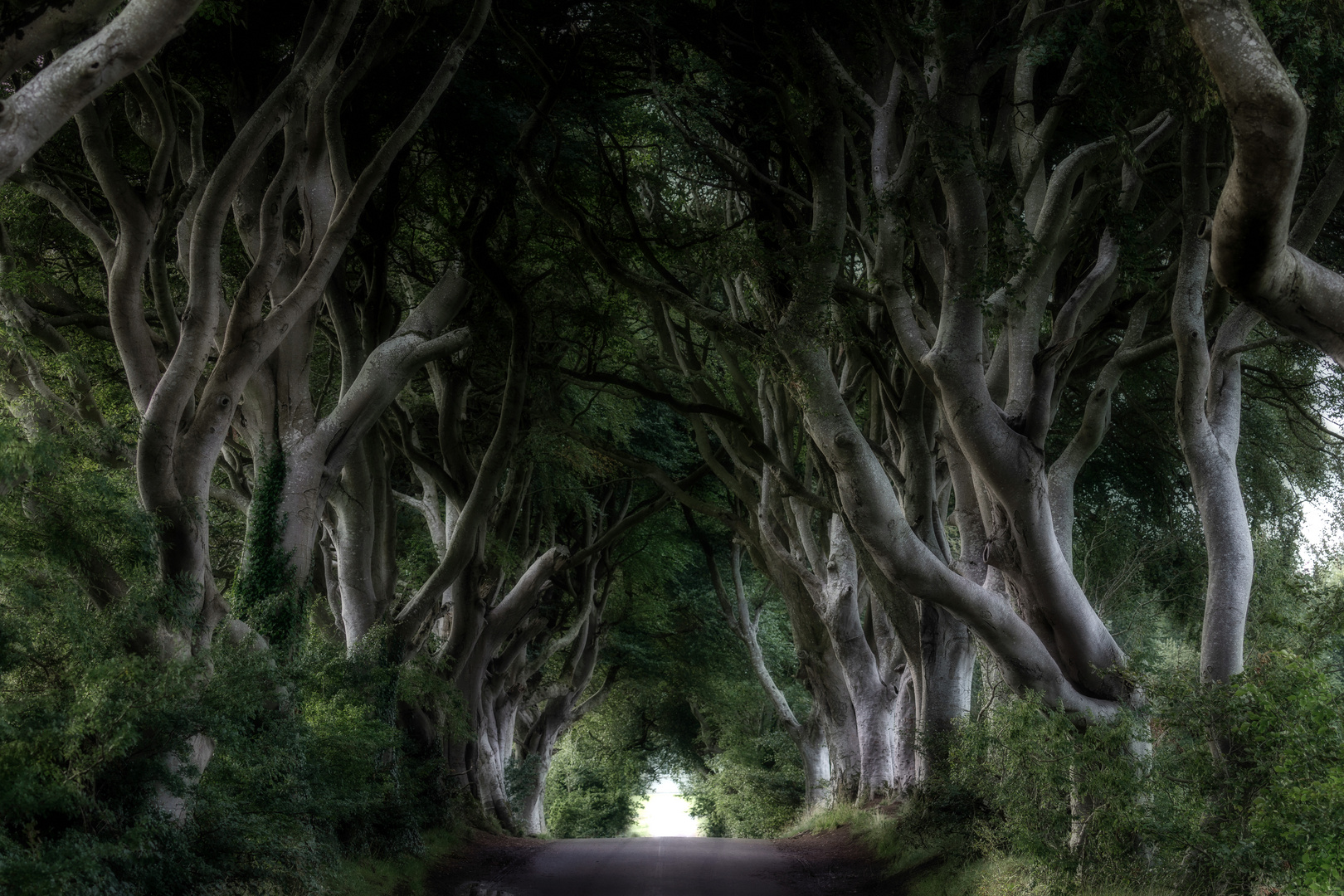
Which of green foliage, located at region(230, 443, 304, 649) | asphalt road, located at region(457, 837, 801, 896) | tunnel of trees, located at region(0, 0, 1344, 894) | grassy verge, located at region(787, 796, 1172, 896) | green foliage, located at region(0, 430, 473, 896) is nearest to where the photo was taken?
green foliage, located at region(0, 430, 473, 896)

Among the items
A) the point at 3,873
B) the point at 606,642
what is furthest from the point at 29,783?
the point at 606,642

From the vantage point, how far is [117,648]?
7270 millimetres

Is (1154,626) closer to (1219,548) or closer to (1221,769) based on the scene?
(1219,548)

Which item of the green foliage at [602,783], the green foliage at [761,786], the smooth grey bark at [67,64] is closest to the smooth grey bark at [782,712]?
the green foliage at [761,786]

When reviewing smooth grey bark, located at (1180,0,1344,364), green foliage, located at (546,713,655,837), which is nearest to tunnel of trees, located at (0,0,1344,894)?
smooth grey bark, located at (1180,0,1344,364)

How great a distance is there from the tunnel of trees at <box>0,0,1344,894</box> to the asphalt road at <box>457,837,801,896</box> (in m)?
1.57

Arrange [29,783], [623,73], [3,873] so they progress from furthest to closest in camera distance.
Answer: [623,73]
[29,783]
[3,873]

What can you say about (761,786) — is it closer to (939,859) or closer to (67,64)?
(939,859)

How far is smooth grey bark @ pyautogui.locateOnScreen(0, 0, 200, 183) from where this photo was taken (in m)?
5.23

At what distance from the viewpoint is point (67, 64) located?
216 inches

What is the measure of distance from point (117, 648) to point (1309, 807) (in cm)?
776

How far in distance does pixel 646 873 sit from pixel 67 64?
12265 millimetres

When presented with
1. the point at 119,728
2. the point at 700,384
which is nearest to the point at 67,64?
the point at 119,728

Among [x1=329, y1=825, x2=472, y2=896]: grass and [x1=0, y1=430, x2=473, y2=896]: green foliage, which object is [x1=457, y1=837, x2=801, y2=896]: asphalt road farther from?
[x1=0, y1=430, x2=473, y2=896]: green foliage
